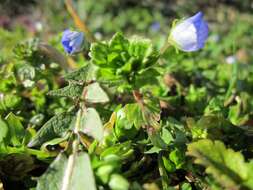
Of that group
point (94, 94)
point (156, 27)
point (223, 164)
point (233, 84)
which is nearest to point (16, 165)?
point (94, 94)

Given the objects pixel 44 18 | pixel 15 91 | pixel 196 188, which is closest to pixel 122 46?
pixel 196 188

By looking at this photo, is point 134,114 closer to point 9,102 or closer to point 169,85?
point 9,102

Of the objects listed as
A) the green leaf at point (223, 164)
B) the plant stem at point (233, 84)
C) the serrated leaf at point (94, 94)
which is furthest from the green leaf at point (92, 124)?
the plant stem at point (233, 84)

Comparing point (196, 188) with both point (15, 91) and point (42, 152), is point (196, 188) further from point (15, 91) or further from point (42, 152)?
point (15, 91)

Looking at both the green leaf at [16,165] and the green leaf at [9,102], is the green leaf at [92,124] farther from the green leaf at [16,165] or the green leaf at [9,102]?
the green leaf at [9,102]

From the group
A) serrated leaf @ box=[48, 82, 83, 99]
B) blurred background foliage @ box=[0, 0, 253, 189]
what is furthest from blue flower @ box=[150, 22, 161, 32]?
serrated leaf @ box=[48, 82, 83, 99]

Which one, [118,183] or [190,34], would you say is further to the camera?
[190,34]

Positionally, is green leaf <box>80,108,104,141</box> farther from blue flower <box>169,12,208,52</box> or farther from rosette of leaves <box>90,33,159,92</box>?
blue flower <box>169,12,208,52</box>
